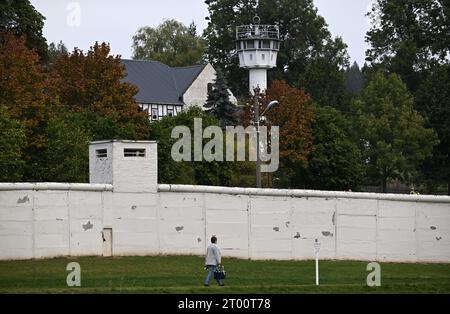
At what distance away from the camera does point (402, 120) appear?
90750 mm

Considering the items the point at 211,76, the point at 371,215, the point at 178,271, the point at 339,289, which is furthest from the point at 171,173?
the point at 211,76

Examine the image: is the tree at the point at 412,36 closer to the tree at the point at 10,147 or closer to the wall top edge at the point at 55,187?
the tree at the point at 10,147

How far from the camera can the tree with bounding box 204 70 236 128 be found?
10231 centimetres

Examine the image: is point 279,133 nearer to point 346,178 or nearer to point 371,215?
point 346,178

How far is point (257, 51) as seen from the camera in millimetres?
116438

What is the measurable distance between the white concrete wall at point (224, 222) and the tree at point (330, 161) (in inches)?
1666

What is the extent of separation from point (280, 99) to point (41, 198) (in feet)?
172

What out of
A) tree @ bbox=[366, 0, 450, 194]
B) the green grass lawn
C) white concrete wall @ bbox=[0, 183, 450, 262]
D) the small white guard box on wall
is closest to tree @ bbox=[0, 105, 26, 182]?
the small white guard box on wall

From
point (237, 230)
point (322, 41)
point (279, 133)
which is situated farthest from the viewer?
point (322, 41)

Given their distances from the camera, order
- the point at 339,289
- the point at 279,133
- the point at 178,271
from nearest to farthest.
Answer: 1. the point at 339,289
2. the point at 178,271
3. the point at 279,133

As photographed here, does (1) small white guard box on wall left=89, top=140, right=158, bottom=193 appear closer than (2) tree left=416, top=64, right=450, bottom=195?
Yes

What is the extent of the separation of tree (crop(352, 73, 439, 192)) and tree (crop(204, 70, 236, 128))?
12936mm

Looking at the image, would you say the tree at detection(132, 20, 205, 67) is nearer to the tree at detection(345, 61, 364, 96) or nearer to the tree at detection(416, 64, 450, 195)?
the tree at detection(345, 61, 364, 96)

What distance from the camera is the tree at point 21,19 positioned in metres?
86.3
